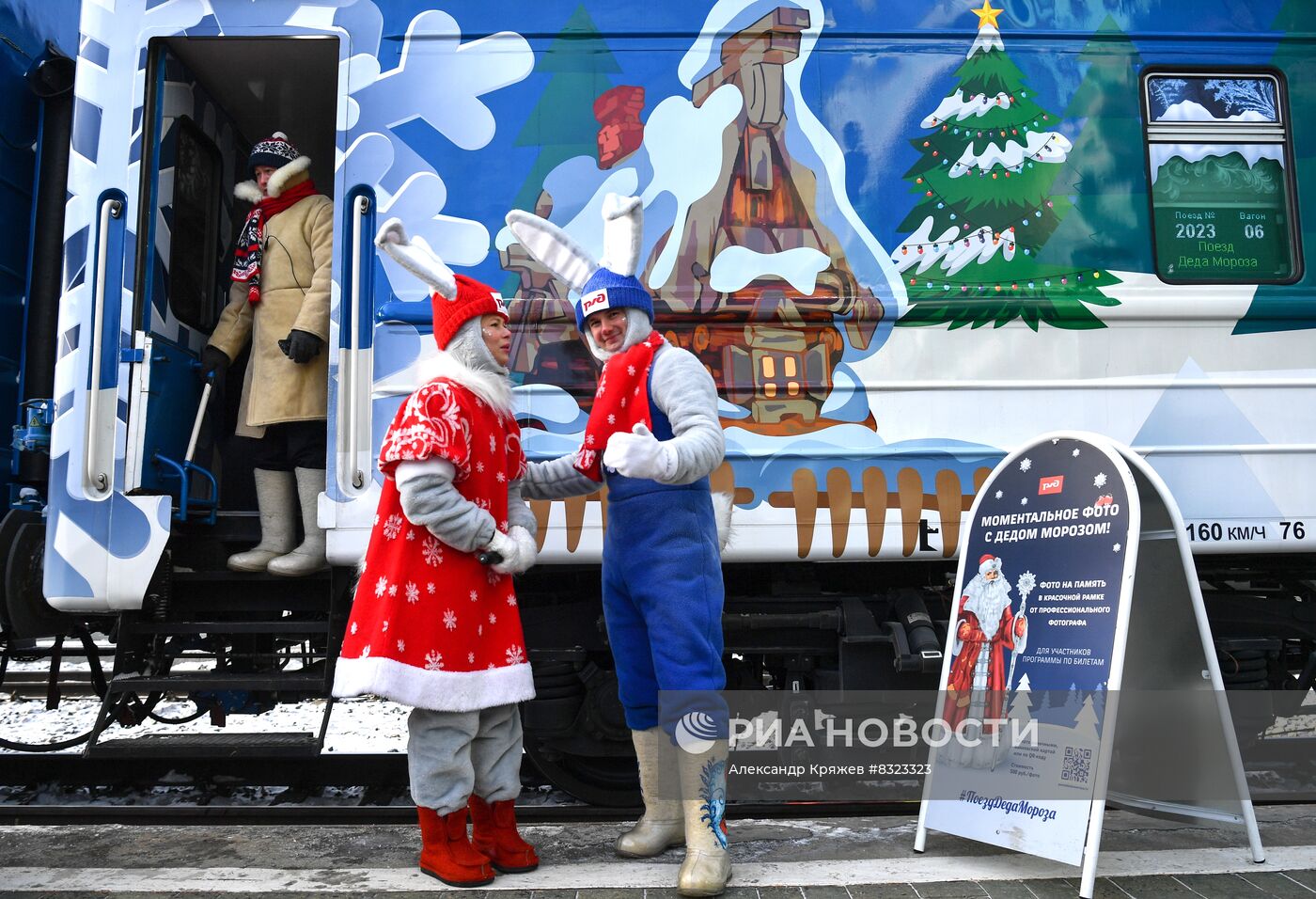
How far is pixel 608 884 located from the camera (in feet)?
8.39

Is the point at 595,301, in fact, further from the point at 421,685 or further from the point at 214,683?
the point at 214,683

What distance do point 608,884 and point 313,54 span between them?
367cm

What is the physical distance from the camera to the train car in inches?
135

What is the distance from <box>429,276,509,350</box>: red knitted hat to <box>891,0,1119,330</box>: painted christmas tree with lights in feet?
5.14

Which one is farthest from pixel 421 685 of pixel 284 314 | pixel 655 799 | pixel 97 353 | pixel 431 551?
pixel 284 314

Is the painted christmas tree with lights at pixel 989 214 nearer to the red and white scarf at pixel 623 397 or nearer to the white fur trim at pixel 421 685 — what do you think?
the red and white scarf at pixel 623 397

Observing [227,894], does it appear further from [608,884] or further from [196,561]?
[196,561]

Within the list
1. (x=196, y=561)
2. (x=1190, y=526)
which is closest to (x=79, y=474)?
(x=196, y=561)

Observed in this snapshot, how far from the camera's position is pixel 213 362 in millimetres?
4047

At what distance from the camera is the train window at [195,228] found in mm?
4145

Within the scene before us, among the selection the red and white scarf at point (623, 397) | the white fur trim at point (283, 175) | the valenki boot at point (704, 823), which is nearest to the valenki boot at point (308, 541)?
the white fur trim at point (283, 175)

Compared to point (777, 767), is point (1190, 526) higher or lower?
higher

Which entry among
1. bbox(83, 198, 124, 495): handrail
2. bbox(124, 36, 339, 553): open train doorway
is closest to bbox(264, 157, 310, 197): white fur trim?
bbox(124, 36, 339, 553): open train doorway

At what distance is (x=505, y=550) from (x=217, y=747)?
1.61 meters
